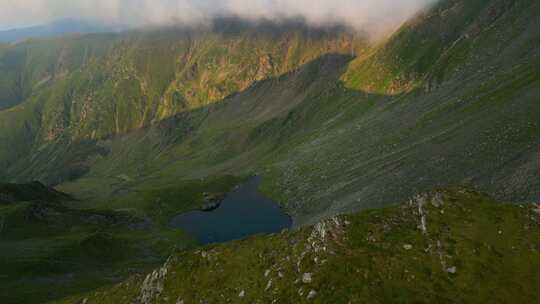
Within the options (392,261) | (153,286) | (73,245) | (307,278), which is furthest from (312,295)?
(73,245)

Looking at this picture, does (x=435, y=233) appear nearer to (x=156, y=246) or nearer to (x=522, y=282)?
(x=522, y=282)

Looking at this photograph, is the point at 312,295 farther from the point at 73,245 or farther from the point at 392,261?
the point at 73,245

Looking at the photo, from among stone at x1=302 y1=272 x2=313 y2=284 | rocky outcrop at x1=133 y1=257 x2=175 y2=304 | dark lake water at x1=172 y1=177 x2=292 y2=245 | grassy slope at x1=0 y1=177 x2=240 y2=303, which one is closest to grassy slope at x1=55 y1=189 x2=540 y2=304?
stone at x1=302 y1=272 x2=313 y2=284

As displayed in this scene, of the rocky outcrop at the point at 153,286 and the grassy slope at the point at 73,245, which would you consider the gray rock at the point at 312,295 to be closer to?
the rocky outcrop at the point at 153,286

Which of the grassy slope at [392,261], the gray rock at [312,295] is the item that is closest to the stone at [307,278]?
the grassy slope at [392,261]

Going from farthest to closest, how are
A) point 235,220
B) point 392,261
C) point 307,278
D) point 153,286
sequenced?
point 235,220, point 153,286, point 307,278, point 392,261

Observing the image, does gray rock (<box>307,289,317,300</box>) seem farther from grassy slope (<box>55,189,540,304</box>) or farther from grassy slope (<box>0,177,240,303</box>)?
grassy slope (<box>0,177,240,303</box>)

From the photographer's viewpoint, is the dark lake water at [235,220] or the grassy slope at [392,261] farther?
the dark lake water at [235,220]
